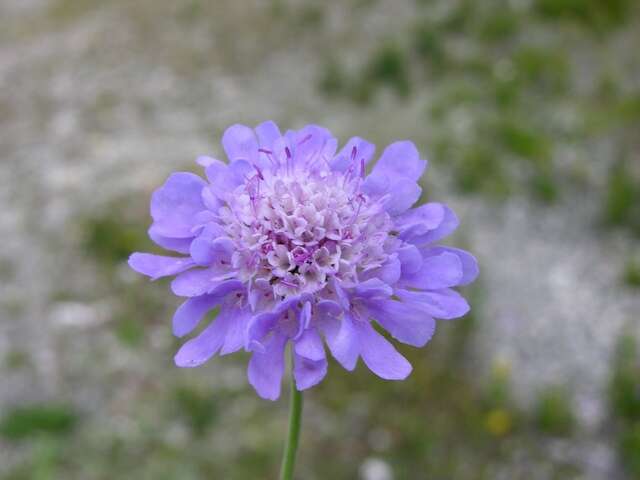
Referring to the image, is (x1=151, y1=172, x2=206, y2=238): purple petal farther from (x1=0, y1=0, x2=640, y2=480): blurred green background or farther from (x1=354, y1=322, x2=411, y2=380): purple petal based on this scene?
(x1=0, y1=0, x2=640, y2=480): blurred green background

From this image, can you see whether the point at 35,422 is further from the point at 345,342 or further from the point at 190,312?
the point at 345,342

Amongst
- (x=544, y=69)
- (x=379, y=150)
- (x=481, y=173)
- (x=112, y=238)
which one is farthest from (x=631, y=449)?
(x=544, y=69)

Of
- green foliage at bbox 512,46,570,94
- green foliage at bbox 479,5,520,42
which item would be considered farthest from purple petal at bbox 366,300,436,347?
green foliage at bbox 479,5,520,42

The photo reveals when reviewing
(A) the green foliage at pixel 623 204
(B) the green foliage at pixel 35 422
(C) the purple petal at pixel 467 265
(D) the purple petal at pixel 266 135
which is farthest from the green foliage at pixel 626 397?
(B) the green foliage at pixel 35 422

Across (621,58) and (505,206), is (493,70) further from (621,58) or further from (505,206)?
(505,206)

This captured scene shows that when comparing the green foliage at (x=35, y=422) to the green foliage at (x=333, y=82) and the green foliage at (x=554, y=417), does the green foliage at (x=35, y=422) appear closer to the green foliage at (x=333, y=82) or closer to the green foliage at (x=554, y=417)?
the green foliage at (x=554, y=417)

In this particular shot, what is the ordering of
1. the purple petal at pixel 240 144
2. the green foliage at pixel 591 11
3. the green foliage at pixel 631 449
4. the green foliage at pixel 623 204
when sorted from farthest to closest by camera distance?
the green foliage at pixel 591 11, the green foliage at pixel 623 204, the green foliage at pixel 631 449, the purple petal at pixel 240 144
